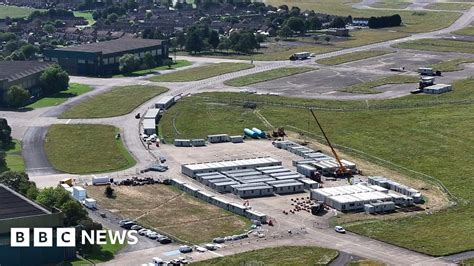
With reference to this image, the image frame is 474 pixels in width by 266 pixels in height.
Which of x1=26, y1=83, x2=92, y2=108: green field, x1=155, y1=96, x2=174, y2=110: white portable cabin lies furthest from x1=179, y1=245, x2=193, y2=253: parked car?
x1=26, y1=83, x2=92, y2=108: green field

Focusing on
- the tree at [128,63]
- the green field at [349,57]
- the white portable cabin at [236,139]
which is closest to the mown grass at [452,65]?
the green field at [349,57]

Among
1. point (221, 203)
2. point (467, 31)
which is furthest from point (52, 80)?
point (467, 31)

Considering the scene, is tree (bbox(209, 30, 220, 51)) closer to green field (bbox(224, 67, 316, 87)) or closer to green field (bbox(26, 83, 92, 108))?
green field (bbox(224, 67, 316, 87))

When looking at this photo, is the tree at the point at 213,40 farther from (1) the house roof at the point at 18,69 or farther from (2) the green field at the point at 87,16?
(2) the green field at the point at 87,16

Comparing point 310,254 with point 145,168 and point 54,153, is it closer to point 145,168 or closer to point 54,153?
point 145,168

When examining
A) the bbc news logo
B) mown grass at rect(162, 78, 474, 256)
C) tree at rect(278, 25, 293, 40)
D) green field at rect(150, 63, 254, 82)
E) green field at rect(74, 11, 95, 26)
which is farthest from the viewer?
green field at rect(74, 11, 95, 26)

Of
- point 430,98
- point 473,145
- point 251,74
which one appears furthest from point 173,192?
point 251,74
